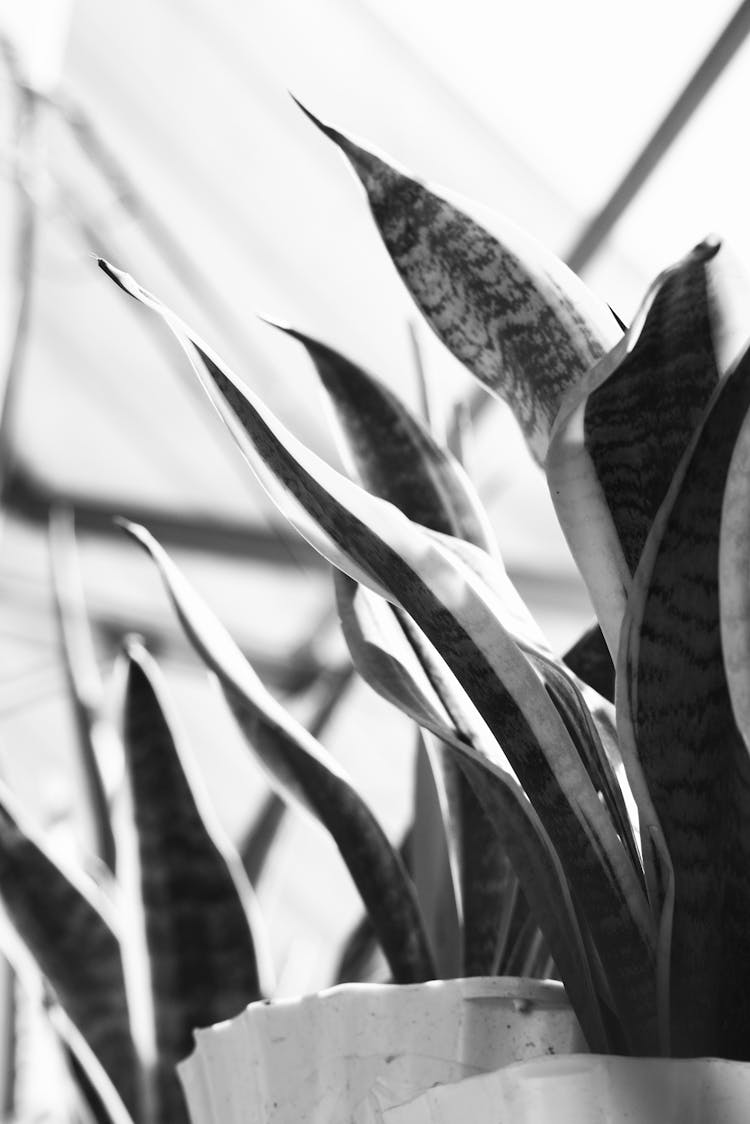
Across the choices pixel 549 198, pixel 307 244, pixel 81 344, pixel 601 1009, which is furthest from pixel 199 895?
pixel 81 344

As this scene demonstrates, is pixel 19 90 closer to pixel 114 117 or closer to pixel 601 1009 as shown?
pixel 114 117

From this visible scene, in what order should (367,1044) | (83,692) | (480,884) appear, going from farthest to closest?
(83,692)
(480,884)
(367,1044)

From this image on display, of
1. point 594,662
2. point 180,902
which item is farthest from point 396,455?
point 180,902

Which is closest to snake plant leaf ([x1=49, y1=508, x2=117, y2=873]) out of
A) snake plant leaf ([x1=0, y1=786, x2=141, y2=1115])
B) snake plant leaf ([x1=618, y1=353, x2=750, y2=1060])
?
snake plant leaf ([x1=0, y1=786, x2=141, y2=1115])

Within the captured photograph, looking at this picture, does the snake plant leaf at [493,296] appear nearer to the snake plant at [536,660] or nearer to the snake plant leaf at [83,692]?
the snake plant at [536,660]

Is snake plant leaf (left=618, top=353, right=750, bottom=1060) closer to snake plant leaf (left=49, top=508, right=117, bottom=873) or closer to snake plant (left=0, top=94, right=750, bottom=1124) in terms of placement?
snake plant (left=0, top=94, right=750, bottom=1124)

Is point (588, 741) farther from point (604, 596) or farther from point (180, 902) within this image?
point (180, 902)
